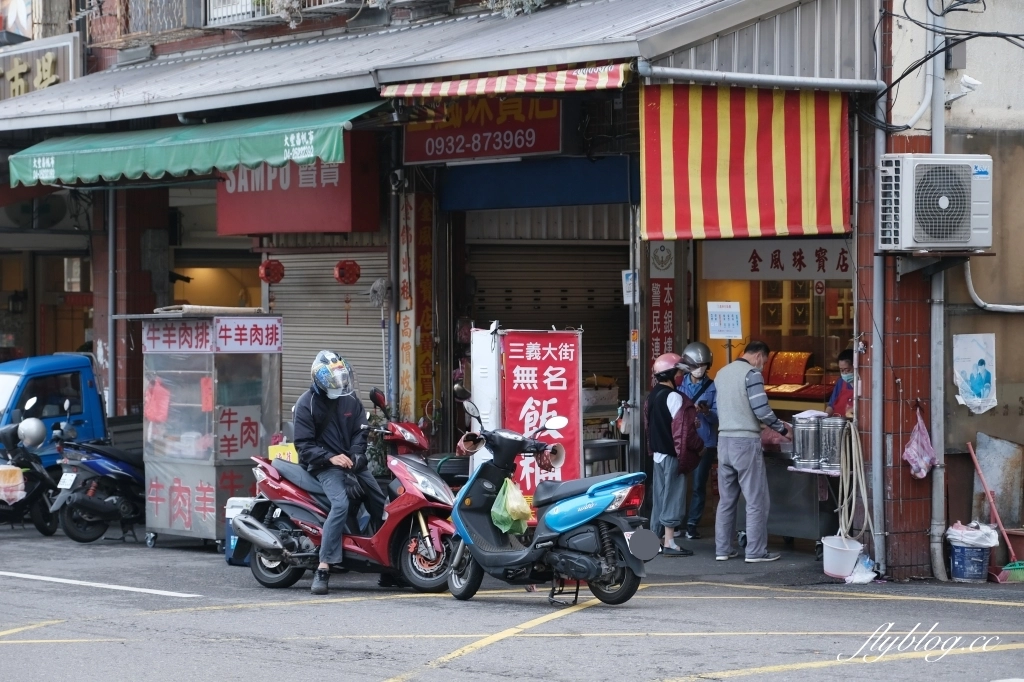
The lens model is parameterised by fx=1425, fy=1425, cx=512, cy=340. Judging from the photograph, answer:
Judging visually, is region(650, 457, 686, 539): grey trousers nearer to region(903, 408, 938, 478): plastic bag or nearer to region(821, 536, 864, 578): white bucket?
region(821, 536, 864, 578): white bucket

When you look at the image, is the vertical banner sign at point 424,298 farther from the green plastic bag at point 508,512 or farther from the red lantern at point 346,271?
the green plastic bag at point 508,512

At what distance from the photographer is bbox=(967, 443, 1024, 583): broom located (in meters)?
11.4

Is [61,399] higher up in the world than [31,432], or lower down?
higher up

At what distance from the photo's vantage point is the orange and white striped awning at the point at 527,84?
33.7 feet

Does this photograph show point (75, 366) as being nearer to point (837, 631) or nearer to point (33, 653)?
point (33, 653)

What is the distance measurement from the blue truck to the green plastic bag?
6.14m

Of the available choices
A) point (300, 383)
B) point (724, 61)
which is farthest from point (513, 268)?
point (724, 61)

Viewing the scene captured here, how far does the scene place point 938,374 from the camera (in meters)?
11.3

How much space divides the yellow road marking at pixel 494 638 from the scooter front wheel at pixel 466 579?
705 mm

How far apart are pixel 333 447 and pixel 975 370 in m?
5.21

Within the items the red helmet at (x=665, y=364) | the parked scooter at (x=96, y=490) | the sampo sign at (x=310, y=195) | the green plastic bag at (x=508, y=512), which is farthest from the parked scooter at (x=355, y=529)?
the sampo sign at (x=310, y=195)

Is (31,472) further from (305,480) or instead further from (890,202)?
(890,202)

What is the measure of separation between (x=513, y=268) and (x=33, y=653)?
828 centimetres

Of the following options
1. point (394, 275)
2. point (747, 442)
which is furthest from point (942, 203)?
point (394, 275)
